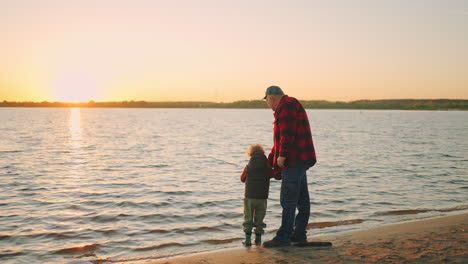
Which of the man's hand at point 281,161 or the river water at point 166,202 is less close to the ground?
the man's hand at point 281,161

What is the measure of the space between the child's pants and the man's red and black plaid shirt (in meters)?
0.84

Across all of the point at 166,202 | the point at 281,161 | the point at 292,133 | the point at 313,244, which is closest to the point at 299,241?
the point at 313,244

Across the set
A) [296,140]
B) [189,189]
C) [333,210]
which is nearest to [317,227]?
[333,210]

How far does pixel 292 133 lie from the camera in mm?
5707

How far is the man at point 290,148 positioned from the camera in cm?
571

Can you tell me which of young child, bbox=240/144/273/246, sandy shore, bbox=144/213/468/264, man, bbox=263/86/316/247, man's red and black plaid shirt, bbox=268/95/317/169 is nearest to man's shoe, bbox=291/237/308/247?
sandy shore, bbox=144/213/468/264

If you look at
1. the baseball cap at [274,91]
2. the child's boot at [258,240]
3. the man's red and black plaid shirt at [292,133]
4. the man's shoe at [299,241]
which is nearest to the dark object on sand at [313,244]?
the man's shoe at [299,241]

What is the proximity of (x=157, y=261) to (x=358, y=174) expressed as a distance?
11.2 metres

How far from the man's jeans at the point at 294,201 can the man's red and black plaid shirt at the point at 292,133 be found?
0.15 metres

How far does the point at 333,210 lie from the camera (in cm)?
976

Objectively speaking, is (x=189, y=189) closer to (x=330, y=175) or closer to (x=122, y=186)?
(x=122, y=186)

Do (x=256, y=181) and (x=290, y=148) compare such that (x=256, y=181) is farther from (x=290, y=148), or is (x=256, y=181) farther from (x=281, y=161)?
(x=290, y=148)

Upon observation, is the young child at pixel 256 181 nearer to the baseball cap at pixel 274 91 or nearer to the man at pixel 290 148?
the man at pixel 290 148

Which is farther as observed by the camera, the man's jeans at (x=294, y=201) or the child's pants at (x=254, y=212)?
the child's pants at (x=254, y=212)
